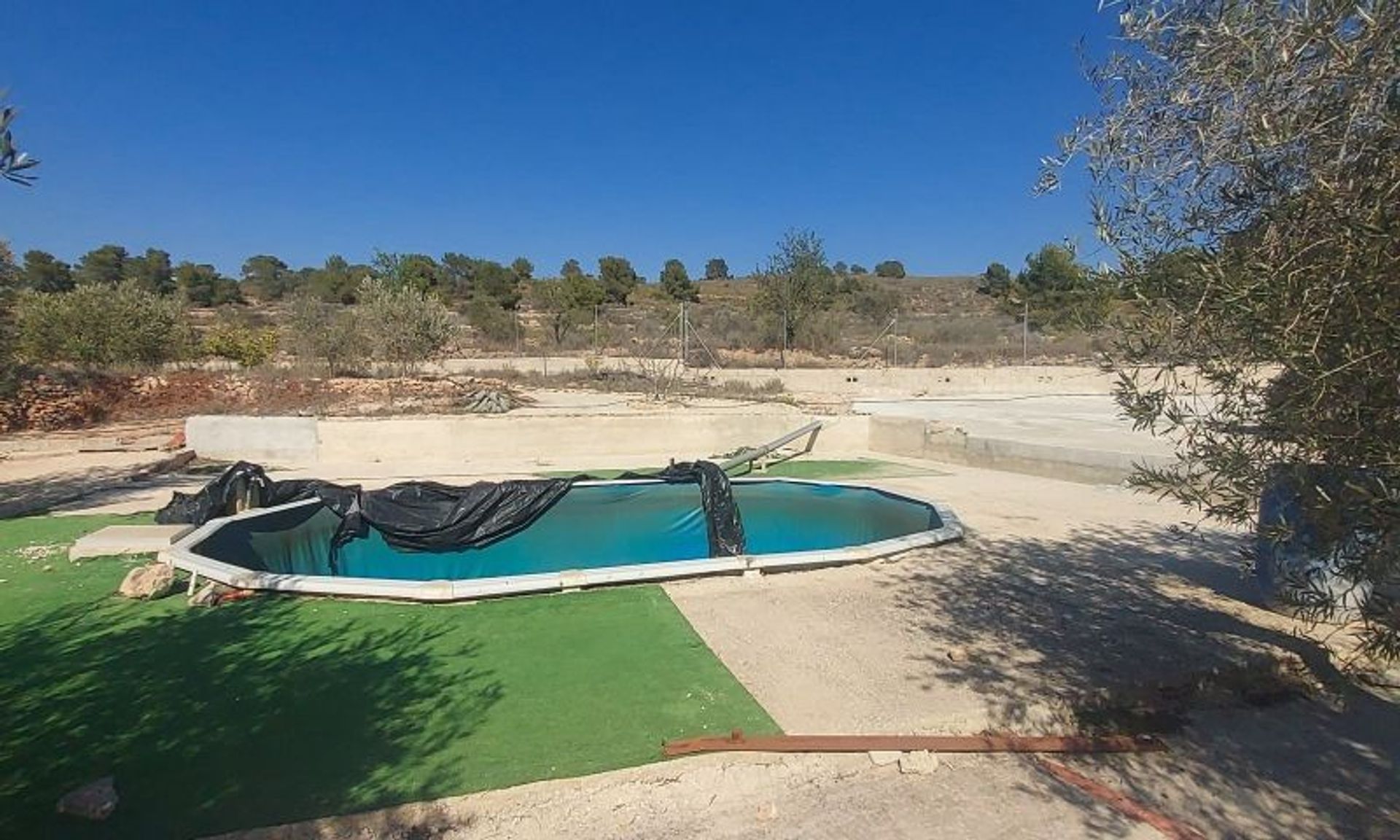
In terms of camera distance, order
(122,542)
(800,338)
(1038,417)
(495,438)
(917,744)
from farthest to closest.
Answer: (800,338)
(1038,417)
(495,438)
(122,542)
(917,744)

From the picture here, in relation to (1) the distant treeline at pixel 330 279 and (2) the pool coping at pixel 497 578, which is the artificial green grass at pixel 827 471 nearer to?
(2) the pool coping at pixel 497 578

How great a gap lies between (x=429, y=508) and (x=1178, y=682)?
715 centimetres

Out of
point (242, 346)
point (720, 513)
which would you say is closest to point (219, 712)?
point (720, 513)

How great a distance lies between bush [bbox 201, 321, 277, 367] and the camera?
26828 mm

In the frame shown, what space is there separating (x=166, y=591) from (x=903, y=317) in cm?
4780

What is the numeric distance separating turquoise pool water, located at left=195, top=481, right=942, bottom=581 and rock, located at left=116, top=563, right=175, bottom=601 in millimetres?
1628

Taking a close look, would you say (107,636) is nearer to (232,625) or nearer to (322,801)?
(232,625)

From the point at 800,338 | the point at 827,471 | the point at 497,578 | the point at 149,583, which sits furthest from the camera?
the point at 800,338

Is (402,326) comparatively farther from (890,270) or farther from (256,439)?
(890,270)

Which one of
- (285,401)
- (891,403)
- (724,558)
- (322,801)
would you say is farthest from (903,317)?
(322,801)

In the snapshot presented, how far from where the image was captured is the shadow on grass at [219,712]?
3.18 metres

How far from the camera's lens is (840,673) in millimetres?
4555

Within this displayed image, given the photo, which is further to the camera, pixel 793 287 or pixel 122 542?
pixel 793 287

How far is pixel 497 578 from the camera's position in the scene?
20.2 feet
